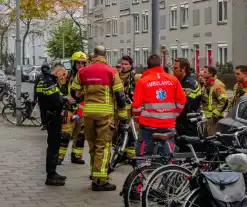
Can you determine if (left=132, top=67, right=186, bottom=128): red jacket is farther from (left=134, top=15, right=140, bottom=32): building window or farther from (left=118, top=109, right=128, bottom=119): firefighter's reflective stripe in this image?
(left=134, top=15, right=140, bottom=32): building window

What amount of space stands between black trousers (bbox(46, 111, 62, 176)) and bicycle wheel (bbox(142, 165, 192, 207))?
3156 mm

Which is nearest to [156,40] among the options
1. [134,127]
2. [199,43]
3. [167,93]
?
[134,127]

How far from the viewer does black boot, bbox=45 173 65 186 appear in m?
10.4

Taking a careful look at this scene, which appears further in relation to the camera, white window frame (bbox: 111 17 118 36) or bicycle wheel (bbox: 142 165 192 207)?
white window frame (bbox: 111 17 118 36)

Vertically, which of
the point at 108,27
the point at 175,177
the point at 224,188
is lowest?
the point at 175,177

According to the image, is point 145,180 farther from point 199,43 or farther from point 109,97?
point 199,43

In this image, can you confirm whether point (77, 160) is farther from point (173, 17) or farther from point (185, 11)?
point (173, 17)

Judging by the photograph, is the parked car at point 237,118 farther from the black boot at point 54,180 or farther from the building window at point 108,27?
the building window at point 108,27

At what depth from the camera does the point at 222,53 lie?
166 feet

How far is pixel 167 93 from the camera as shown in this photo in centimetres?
890

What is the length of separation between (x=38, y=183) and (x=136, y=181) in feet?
9.55

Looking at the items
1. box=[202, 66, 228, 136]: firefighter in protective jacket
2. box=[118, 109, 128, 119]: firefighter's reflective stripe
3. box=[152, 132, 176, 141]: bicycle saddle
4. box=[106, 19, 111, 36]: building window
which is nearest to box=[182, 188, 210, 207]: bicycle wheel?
box=[152, 132, 176, 141]: bicycle saddle

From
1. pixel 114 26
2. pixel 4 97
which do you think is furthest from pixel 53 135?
pixel 114 26

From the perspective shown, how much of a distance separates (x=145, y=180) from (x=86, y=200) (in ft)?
5.46
